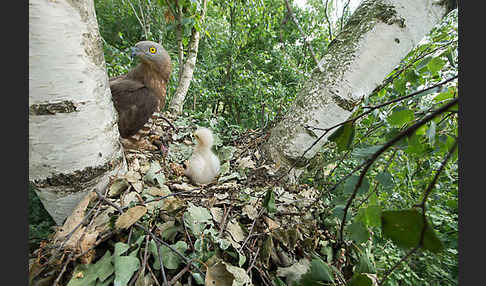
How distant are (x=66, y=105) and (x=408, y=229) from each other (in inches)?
30.2

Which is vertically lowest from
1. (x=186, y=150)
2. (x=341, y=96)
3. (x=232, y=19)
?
(x=186, y=150)

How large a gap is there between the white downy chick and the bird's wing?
362 mm

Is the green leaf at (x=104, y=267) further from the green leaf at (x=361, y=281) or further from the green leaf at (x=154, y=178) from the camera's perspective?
the green leaf at (x=361, y=281)

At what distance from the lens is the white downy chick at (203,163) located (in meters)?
1.07

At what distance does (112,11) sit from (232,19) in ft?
14.5

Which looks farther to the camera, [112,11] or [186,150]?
[112,11]

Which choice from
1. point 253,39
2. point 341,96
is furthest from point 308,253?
point 253,39

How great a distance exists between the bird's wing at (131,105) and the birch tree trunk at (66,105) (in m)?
0.55

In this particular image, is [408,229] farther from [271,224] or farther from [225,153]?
[225,153]

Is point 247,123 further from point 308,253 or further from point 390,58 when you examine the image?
point 308,253

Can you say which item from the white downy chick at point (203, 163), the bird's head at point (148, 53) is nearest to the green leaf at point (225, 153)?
the white downy chick at point (203, 163)

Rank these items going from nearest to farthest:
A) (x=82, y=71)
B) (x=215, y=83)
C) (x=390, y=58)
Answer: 1. (x=82, y=71)
2. (x=390, y=58)
3. (x=215, y=83)

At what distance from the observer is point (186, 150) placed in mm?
1325

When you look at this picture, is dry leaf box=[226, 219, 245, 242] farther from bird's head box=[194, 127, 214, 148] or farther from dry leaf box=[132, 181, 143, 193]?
bird's head box=[194, 127, 214, 148]
